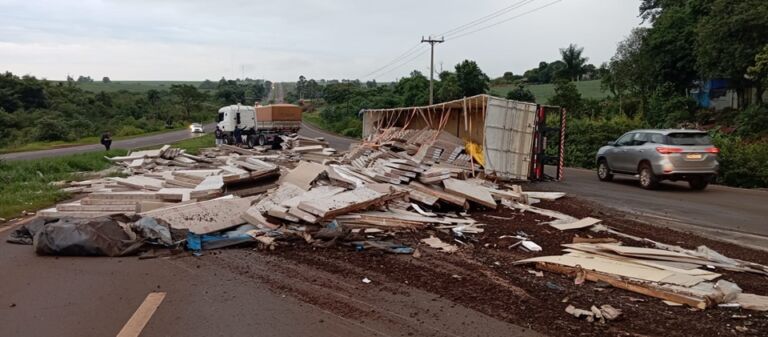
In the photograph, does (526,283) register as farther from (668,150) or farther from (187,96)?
(187,96)

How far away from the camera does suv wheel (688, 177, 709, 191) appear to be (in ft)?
52.4

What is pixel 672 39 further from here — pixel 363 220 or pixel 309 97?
pixel 309 97

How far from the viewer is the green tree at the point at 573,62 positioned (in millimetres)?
71125

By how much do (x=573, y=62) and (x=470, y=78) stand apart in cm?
2142

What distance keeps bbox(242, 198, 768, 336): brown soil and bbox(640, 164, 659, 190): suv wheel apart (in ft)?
23.1

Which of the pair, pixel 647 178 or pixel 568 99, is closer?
pixel 647 178

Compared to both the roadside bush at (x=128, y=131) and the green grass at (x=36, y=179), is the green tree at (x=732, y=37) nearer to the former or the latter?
the green grass at (x=36, y=179)

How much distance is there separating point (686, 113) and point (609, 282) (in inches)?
1372

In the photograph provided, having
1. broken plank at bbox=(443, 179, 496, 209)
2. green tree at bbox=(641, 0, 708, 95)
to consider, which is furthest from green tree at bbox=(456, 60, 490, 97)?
broken plank at bbox=(443, 179, 496, 209)

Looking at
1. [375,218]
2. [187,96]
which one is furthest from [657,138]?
[187,96]

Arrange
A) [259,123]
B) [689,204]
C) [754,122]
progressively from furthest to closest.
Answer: [259,123]
[754,122]
[689,204]

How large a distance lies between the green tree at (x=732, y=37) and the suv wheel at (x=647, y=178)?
1726 centimetres

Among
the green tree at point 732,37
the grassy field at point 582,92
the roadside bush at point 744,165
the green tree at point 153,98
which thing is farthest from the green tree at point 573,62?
the green tree at point 153,98

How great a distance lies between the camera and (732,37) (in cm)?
3011
